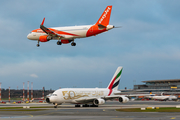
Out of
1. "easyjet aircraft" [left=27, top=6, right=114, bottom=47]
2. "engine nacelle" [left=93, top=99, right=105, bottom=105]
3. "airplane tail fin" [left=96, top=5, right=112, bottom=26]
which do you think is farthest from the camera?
"engine nacelle" [left=93, top=99, right=105, bottom=105]

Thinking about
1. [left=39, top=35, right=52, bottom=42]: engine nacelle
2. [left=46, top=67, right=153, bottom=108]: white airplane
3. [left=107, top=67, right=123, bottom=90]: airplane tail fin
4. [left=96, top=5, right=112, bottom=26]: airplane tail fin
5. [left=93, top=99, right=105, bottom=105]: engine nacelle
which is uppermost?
[left=96, top=5, right=112, bottom=26]: airplane tail fin

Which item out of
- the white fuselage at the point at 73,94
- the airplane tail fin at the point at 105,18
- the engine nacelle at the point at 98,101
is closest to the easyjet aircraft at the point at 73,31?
the airplane tail fin at the point at 105,18

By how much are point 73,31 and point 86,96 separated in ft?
70.5

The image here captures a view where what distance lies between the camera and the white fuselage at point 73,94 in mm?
61450

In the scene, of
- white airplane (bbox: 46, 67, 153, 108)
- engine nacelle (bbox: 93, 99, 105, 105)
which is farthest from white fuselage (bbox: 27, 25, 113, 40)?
engine nacelle (bbox: 93, 99, 105, 105)

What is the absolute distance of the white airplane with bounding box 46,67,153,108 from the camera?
6175 cm

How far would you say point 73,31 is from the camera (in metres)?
52.2

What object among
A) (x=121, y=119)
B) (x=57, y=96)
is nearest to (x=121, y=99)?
(x=57, y=96)

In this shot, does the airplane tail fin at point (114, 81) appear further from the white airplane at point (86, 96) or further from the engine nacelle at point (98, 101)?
the engine nacelle at point (98, 101)

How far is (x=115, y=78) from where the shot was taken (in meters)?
74.6

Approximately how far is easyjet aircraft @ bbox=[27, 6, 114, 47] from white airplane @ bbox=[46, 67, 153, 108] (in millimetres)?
13823

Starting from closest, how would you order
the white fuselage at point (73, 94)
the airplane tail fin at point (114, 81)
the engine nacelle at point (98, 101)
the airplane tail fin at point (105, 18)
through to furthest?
the airplane tail fin at point (105, 18)
the white fuselage at point (73, 94)
the engine nacelle at point (98, 101)
the airplane tail fin at point (114, 81)

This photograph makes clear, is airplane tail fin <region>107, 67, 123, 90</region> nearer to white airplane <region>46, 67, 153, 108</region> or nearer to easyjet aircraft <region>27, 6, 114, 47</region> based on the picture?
white airplane <region>46, 67, 153, 108</region>

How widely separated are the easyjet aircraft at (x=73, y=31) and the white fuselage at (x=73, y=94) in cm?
1351
